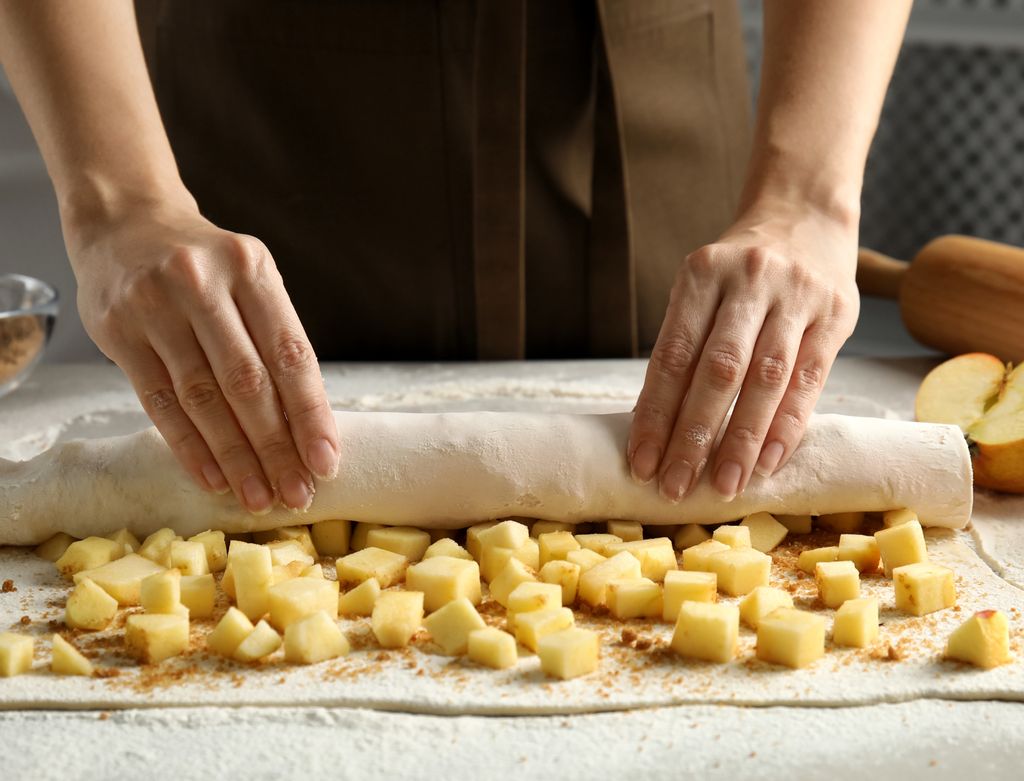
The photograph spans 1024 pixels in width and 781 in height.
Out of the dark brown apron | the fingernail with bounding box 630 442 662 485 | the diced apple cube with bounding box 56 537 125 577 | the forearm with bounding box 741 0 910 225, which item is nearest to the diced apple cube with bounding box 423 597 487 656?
the fingernail with bounding box 630 442 662 485

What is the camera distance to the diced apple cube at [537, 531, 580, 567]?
4.64ft

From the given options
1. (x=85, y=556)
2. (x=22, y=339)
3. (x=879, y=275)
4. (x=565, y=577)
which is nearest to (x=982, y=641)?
(x=565, y=577)

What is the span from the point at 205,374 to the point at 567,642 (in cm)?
57

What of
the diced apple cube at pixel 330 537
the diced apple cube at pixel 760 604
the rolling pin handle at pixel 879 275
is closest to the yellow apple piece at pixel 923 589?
the diced apple cube at pixel 760 604

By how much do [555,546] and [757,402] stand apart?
0.32 m

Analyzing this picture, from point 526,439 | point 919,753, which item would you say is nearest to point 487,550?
point 526,439

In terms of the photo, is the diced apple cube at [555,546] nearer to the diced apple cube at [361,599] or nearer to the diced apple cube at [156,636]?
the diced apple cube at [361,599]

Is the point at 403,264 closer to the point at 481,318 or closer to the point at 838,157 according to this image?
the point at 481,318

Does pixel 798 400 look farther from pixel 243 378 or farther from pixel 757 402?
pixel 243 378

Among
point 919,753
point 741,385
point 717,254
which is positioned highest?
point 717,254

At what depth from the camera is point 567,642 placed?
1166mm

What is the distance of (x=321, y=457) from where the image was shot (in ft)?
4.67

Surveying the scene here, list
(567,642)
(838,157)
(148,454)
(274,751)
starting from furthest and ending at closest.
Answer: (838,157) < (148,454) < (567,642) < (274,751)

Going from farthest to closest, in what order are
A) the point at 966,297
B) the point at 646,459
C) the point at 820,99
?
the point at 966,297 < the point at 820,99 < the point at 646,459
